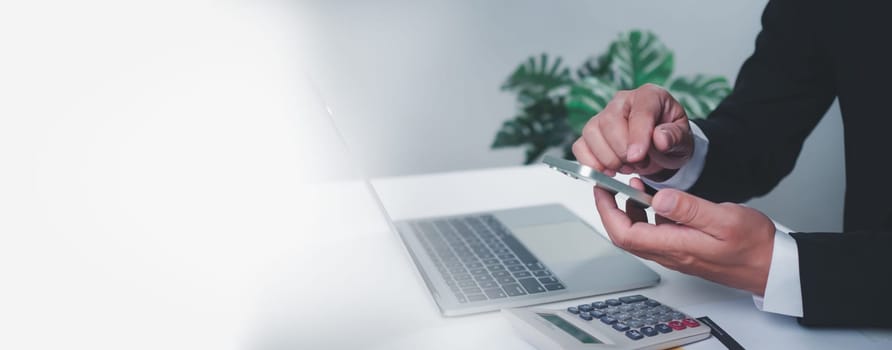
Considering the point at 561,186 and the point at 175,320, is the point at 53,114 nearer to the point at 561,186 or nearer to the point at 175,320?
the point at 175,320

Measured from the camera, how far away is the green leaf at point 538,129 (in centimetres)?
242

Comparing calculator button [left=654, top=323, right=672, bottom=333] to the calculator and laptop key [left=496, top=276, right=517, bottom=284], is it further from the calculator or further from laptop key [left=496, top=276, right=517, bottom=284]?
laptop key [left=496, top=276, right=517, bottom=284]

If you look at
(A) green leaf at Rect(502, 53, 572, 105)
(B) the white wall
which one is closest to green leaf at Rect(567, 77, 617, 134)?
(A) green leaf at Rect(502, 53, 572, 105)

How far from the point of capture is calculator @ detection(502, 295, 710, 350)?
66 cm

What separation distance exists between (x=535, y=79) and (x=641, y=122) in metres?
1.49

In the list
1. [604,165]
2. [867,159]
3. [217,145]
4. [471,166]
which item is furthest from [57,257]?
[471,166]

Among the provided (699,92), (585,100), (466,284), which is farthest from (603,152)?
(699,92)

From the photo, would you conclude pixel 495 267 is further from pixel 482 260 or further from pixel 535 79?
pixel 535 79

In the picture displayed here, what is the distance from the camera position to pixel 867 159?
112 centimetres

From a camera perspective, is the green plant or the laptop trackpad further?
the green plant

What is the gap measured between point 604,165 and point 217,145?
2.08ft

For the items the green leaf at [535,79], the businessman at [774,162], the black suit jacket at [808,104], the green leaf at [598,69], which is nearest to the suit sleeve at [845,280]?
the businessman at [774,162]

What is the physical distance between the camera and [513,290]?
79 centimetres

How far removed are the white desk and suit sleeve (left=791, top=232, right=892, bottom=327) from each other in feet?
0.07
